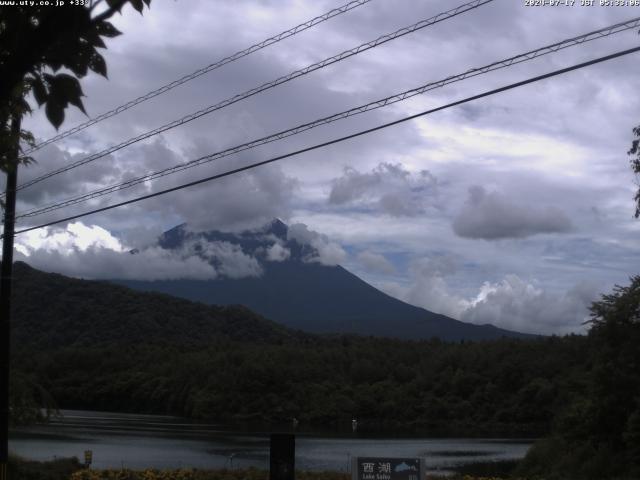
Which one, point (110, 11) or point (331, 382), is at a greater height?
point (110, 11)

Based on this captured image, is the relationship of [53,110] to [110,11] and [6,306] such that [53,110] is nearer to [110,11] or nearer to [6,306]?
[110,11]

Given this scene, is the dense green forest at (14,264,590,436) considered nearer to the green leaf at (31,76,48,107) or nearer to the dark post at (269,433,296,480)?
the dark post at (269,433,296,480)

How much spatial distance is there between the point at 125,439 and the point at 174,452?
9.68 meters

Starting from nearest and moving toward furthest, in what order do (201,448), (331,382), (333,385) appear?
(201,448), (333,385), (331,382)

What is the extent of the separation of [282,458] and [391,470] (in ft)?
8.80

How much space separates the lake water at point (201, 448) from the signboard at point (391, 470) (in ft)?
67.2

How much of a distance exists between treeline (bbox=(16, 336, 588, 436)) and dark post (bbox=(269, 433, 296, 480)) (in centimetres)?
7406

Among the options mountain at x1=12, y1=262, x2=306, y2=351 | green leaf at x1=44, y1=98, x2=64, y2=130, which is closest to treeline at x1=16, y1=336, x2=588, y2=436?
mountain at x1=12, y1=262, x2=306, y2=351

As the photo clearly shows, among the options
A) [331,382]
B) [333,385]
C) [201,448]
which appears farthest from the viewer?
[331,382]

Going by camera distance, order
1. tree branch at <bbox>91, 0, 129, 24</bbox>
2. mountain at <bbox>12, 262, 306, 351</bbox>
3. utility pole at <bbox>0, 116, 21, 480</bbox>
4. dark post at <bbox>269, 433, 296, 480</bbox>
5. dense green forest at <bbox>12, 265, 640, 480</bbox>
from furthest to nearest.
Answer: mountain at <bbox>12, 262, 306, 351</bbox> → dense green forest at <bbox>12, 265, 640, 480</bbox> → utility pole at <bbox>0, 116, 21, 480</bbox> → dark post at <bbox>269, 433, 296, 480</bbox> → tree branch at <bbox>91, 0, 129, 24</bbox>

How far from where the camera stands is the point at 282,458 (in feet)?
40.1

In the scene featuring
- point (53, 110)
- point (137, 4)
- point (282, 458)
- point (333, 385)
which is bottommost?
point (282, 458)

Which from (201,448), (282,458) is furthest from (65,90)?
(201,448)

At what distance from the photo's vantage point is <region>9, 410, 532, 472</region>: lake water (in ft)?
133
